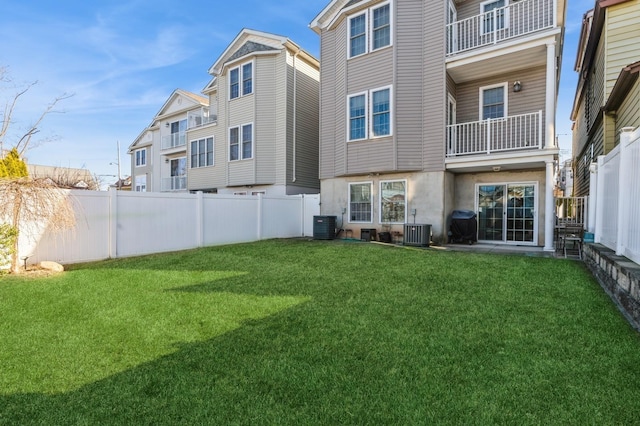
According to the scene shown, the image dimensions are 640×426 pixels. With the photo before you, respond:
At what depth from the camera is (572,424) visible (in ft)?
6.91

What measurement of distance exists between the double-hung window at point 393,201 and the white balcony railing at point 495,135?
194cm

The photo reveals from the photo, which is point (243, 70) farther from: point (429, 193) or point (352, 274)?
point (352, 274)

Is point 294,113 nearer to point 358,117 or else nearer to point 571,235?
point 358,117

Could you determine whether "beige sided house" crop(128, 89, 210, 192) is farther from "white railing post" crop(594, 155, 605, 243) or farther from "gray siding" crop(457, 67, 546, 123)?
"white railing post" crop(594, 155, 605, 243)

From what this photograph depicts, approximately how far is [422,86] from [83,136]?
27.1 meters

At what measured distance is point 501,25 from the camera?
1085 cm

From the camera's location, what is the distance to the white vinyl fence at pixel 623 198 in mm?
4023

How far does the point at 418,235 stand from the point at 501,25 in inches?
281

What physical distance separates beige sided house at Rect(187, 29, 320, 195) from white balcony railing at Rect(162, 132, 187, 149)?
551cm

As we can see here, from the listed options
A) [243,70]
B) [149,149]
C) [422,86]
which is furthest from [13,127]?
Answer: [422,86]

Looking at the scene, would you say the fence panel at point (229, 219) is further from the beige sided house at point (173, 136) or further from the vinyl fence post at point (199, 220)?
the beige sided house at point (173, 136)

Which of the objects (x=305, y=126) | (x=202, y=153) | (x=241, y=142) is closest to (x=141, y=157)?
(x=202, y=153)

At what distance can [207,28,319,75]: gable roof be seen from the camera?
15703 mm

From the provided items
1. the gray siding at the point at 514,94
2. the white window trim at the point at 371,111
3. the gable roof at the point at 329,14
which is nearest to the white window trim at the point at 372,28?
the gable roof at the point at 329,14
